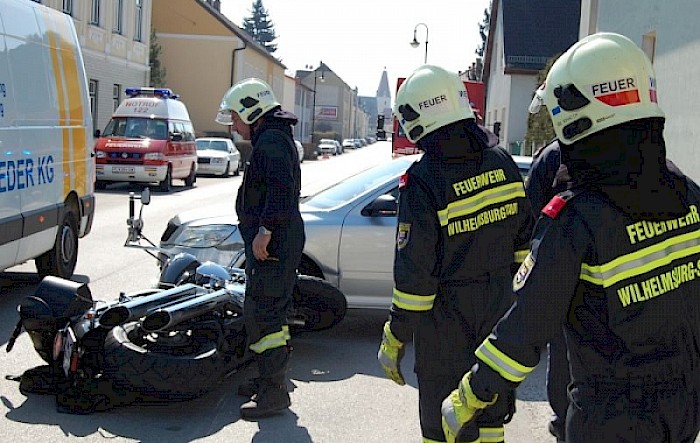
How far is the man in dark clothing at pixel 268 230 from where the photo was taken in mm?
5188

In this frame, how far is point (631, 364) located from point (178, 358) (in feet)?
11.1

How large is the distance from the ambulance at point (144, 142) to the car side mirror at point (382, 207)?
15892mm

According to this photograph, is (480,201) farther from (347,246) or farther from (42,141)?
(42,141)

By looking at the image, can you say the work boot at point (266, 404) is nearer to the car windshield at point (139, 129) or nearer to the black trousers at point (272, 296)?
the black trousers at point (272, 296)

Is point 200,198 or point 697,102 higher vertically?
point 697,102

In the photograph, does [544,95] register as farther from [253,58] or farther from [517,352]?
[253,58]

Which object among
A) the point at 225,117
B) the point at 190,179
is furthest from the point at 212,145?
the point at 225,117

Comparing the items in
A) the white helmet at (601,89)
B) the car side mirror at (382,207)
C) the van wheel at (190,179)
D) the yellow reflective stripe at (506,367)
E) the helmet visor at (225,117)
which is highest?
the white helmet at (601,89)

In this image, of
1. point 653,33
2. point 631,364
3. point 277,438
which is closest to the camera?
point 631,364

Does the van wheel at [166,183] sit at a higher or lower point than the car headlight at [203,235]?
lower

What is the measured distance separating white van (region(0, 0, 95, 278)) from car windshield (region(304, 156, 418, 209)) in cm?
258

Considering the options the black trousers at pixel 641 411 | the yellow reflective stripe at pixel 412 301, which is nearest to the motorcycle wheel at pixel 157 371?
the yellow reflective stripe at pixel 412 301

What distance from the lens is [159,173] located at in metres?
22.7

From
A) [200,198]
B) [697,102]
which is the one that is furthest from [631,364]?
[200,198]
